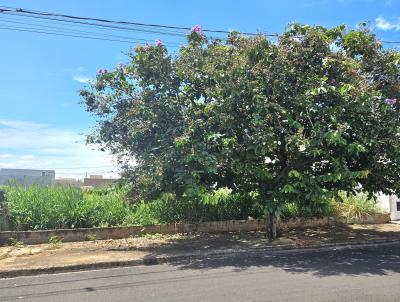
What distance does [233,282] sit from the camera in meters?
7.92

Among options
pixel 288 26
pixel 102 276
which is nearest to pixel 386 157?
pixel 288 26

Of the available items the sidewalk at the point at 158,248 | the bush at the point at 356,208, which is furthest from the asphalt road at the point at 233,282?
the bush at the point at 356,208

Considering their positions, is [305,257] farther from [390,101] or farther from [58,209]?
[58,209]

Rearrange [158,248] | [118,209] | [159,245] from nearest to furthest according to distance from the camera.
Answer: [158,248] → [159,245] → [118,209]

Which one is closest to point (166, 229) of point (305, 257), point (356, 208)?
point (305, 257)

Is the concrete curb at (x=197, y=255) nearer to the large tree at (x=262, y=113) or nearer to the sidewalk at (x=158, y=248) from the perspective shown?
the sidewalk at (x=158, y=248)

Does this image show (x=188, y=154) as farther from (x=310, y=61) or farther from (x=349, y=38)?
(x=349, y=38)

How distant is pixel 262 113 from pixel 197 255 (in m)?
3.52

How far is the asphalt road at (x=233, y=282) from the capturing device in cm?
704

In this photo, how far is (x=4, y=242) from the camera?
1156 centimetres

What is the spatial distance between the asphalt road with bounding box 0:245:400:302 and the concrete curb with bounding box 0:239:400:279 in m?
0.27

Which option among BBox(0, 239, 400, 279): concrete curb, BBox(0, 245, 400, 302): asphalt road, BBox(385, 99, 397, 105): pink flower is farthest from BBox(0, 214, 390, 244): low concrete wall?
BBox(385, 99, 397, 105): pink flower

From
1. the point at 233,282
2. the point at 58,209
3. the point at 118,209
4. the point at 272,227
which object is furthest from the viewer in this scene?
the point at 118,209

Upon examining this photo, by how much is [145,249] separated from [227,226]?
3.47 meters
